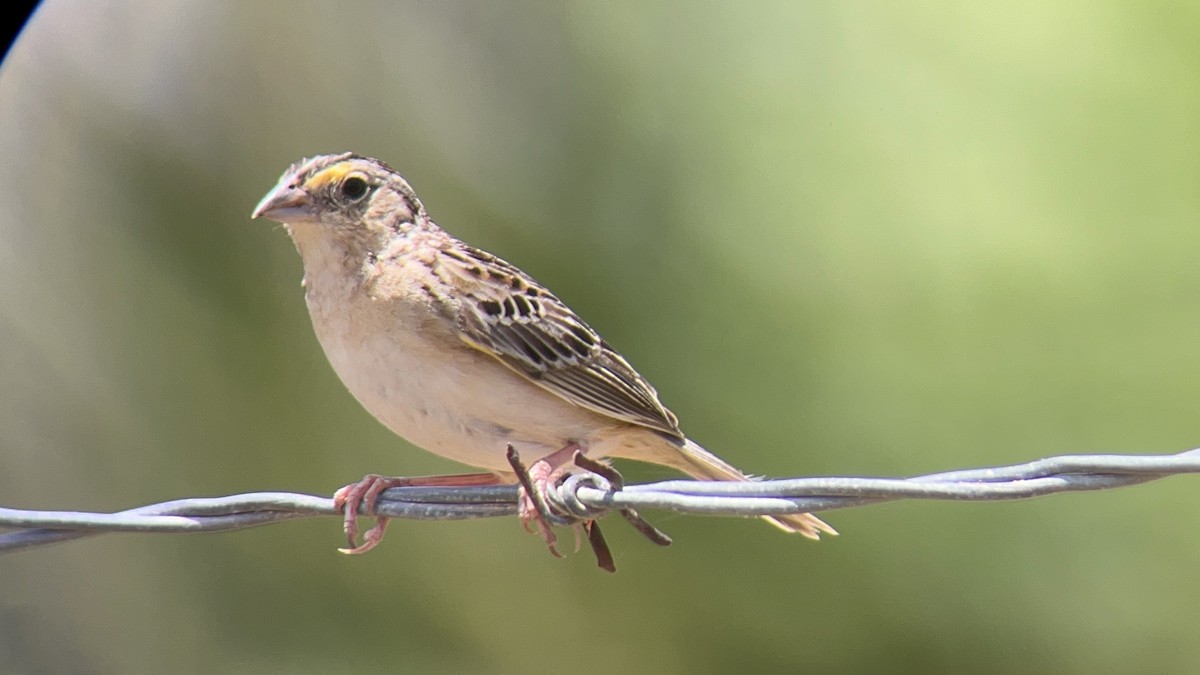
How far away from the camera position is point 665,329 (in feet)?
21.8

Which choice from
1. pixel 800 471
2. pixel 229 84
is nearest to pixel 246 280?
pixel 229 84

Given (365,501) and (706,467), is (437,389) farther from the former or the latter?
(706,467)

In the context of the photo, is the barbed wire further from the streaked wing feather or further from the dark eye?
the dark eye

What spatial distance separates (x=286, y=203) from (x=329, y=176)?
0.16 meters

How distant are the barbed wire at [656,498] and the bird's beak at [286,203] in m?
0.87

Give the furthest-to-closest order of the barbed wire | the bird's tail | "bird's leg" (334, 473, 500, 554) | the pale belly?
1. the bird's tail
2. the pale belly
3. "bird's leg" (334, 473, 500, 554)
4. the barbed wire

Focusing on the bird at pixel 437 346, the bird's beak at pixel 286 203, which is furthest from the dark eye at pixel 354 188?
the bird's beak at pixel 286 203

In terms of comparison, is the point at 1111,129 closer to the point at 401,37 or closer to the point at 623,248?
the point at 623,248

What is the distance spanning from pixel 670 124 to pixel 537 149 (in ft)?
2.79

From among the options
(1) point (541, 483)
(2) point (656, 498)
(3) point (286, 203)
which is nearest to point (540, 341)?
(1) point (541, 483)

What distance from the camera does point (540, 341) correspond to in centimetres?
347

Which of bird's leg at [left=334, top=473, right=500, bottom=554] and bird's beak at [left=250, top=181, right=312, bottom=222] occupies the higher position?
bird's beak at [left=250, top=181, right=312, bottom=222]

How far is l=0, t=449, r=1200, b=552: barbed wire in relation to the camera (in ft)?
7.22

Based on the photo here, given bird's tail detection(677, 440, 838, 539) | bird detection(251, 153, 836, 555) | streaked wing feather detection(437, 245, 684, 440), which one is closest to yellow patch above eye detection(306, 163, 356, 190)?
bird detection(251, 153, 836, 555)
